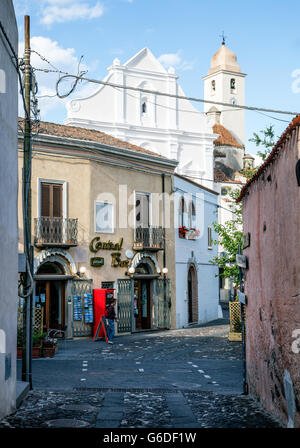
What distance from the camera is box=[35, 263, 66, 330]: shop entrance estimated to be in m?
24.5

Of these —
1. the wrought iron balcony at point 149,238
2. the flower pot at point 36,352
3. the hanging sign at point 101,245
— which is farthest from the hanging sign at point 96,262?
the flower pot at point 36,352

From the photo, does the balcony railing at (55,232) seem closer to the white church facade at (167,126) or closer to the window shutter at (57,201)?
the window shutter at (57,201)

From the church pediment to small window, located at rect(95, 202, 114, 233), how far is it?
18.7 m

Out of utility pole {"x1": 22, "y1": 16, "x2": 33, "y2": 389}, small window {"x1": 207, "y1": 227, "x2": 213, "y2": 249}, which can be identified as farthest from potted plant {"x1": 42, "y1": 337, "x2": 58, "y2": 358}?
small window {"x1": 207, "y1": 227, "x2": 213, "y2": 249}

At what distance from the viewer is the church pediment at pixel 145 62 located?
42.9m

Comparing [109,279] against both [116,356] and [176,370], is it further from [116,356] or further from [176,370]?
[176,370]

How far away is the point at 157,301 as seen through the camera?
95.1 feet

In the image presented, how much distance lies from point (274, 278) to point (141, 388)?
5.24 metres

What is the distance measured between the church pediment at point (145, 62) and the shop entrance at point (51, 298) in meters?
21.5

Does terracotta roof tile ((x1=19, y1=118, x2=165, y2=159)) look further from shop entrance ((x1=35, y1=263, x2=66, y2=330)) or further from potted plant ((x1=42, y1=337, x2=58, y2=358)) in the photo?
potted plant ((x1=42, y1=337, x2=58, y2=358))

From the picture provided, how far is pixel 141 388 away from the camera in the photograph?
13.2 metres

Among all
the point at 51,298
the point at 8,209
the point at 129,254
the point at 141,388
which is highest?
the point at 8,209

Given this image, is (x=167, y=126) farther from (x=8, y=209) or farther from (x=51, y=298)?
(x=8, y=209)

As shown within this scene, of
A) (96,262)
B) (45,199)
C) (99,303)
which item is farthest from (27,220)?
(96,262)
